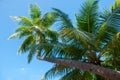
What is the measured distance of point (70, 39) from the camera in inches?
561

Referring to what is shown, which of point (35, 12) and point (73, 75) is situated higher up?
point (35, 12)

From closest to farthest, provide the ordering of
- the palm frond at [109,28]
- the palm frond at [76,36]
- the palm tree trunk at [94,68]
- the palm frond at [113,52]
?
1. the palm tree trunk at [94,68]
2. the palm frond at [76,36]
3. the palm frond at [113,52]
4. the palm frond at [109,28]

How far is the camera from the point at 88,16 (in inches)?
595

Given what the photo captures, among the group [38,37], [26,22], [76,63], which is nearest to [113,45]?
[76,63]

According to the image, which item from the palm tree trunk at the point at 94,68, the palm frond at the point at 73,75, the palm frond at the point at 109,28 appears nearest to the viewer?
the palm tree trunk at the point at 94,68

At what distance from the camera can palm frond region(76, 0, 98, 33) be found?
15039 mm

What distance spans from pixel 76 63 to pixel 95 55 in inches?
48.3

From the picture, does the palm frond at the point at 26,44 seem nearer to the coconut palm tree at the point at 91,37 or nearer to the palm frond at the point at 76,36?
the coconut palm tree at the point at 91,37

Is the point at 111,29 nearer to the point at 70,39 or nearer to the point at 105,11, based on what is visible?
the point at 105,11

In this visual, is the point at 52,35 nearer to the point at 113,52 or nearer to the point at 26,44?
the point at 26,44

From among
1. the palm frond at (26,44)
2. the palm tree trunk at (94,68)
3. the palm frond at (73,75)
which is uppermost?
the palm frond at (26,44)

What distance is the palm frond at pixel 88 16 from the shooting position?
15039mm

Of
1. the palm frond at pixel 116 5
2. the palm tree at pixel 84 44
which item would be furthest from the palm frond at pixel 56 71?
the palm frond at pixel 116 5

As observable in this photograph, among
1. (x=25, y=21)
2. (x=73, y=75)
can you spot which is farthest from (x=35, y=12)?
(x=73, y=75)
